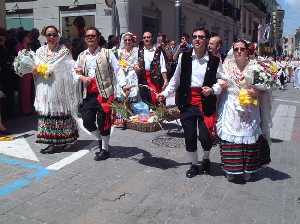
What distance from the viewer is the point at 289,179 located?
5930 millimetres

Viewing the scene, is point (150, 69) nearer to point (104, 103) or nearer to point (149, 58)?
point (149, 58)

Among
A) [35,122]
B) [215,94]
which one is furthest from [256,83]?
[35,122]

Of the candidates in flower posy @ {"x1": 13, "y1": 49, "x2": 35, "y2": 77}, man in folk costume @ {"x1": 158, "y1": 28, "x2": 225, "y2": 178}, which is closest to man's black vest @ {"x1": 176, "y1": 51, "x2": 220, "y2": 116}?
man in folk costume @ {"x1": 158, "y1": 28, "x2": 225, "y2": 178}

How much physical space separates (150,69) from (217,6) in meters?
22.3

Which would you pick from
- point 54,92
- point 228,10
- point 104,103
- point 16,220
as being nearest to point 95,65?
point 104,103

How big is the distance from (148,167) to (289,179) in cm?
180

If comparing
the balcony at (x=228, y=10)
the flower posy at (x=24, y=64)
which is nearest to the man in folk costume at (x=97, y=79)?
the flower posy at (x=24, y=64)

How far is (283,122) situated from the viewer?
10.6 meters

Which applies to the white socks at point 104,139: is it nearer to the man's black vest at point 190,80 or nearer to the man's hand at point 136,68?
the man's black vest at point 190,80

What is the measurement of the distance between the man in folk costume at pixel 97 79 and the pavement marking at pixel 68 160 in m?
0.36

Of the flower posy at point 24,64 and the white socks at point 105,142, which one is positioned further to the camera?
the white socks at point 105,142

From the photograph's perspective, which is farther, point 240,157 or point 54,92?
point 54,92

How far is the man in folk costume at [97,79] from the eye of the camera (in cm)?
637

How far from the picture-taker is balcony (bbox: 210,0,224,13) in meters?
28.8
